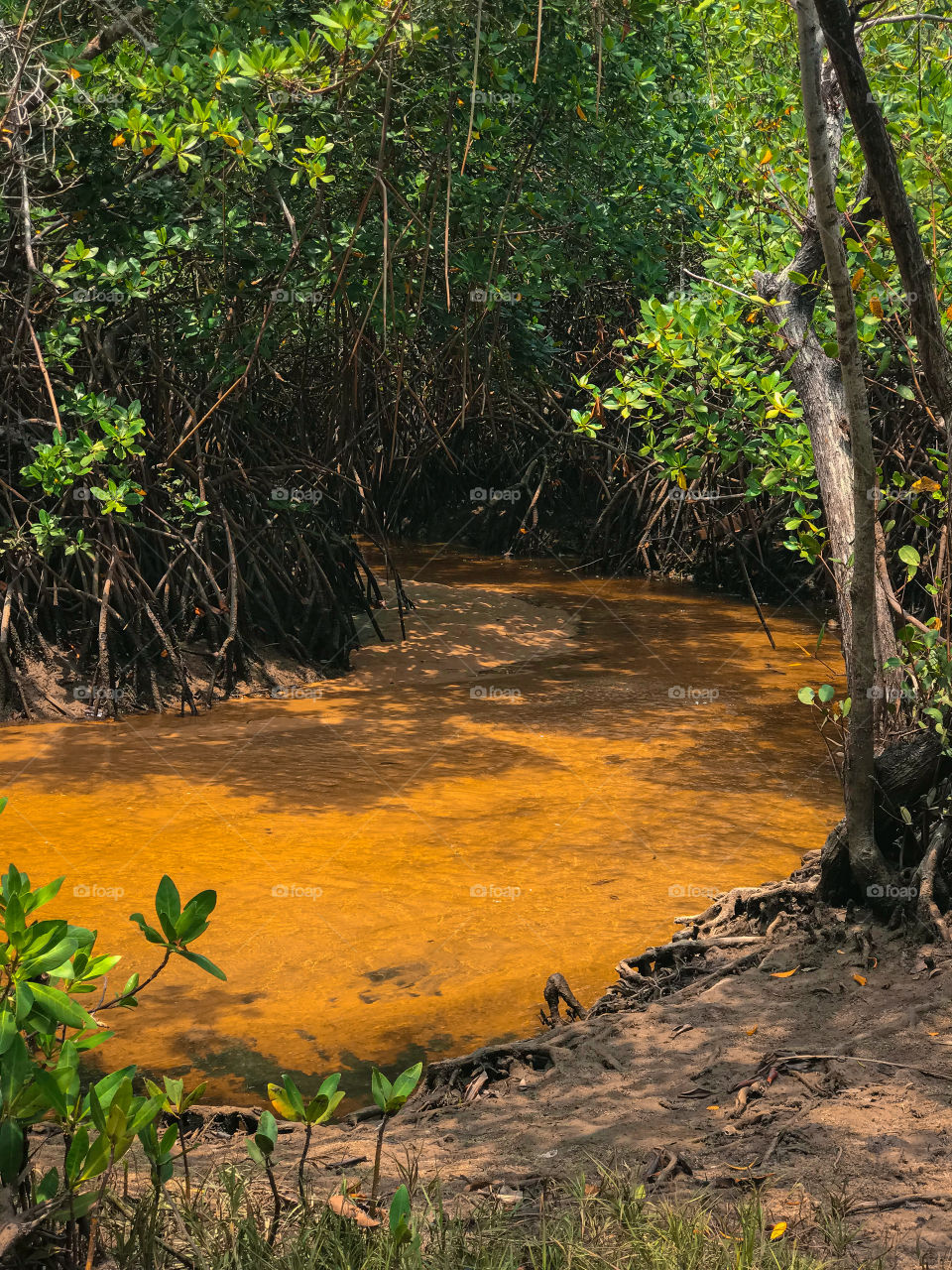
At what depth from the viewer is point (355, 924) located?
4113mm

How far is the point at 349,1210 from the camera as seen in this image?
6.79 ft

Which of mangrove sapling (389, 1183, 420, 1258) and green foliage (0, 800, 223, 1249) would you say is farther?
mangrove sapling (389, 1183, 420, 1258)

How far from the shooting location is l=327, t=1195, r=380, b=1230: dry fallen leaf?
2.04 m

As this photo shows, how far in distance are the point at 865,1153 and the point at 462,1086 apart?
98cm

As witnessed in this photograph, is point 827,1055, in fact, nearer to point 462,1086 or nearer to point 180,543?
point 462,1086

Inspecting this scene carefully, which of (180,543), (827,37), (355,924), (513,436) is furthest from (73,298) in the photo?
(513,436)
